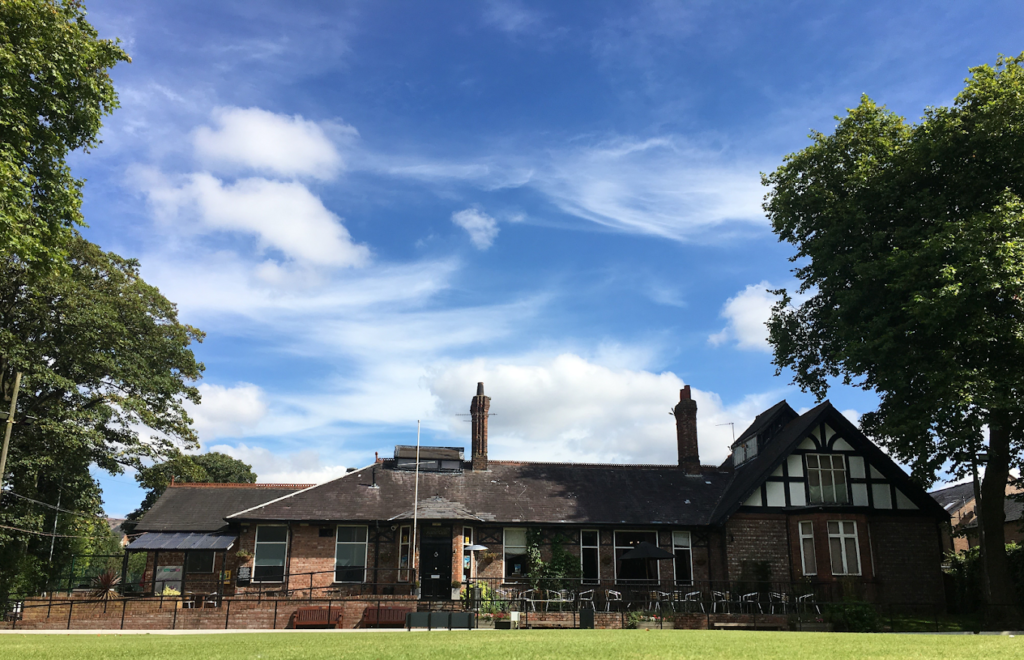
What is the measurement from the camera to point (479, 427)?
2994 cm

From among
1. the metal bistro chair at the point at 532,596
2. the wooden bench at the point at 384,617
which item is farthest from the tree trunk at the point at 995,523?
the wooden bench at the point at 384,617

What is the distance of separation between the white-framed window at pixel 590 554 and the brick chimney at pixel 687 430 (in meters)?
6.46

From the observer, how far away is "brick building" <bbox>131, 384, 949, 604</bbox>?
24.9 meters

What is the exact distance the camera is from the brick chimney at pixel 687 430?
3084 centimetres

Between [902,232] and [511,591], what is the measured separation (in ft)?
55.1

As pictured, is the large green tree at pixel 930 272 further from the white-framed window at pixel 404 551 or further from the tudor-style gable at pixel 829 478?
the white-framed window at pixel 404 551

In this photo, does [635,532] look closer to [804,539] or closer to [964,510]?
[804,539]

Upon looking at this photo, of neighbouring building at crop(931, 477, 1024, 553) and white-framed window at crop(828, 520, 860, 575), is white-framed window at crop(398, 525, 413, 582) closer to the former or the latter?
white-framed window at crop(828, 520, 860, 575)

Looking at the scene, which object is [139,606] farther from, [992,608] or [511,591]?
[992,608]

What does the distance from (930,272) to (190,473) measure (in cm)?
2724

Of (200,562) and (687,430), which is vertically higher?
(687,430)

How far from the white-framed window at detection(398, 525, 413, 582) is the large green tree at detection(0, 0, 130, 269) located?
14.6 m

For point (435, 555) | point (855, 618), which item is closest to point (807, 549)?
point (855, 618)

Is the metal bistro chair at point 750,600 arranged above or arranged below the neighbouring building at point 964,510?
below
